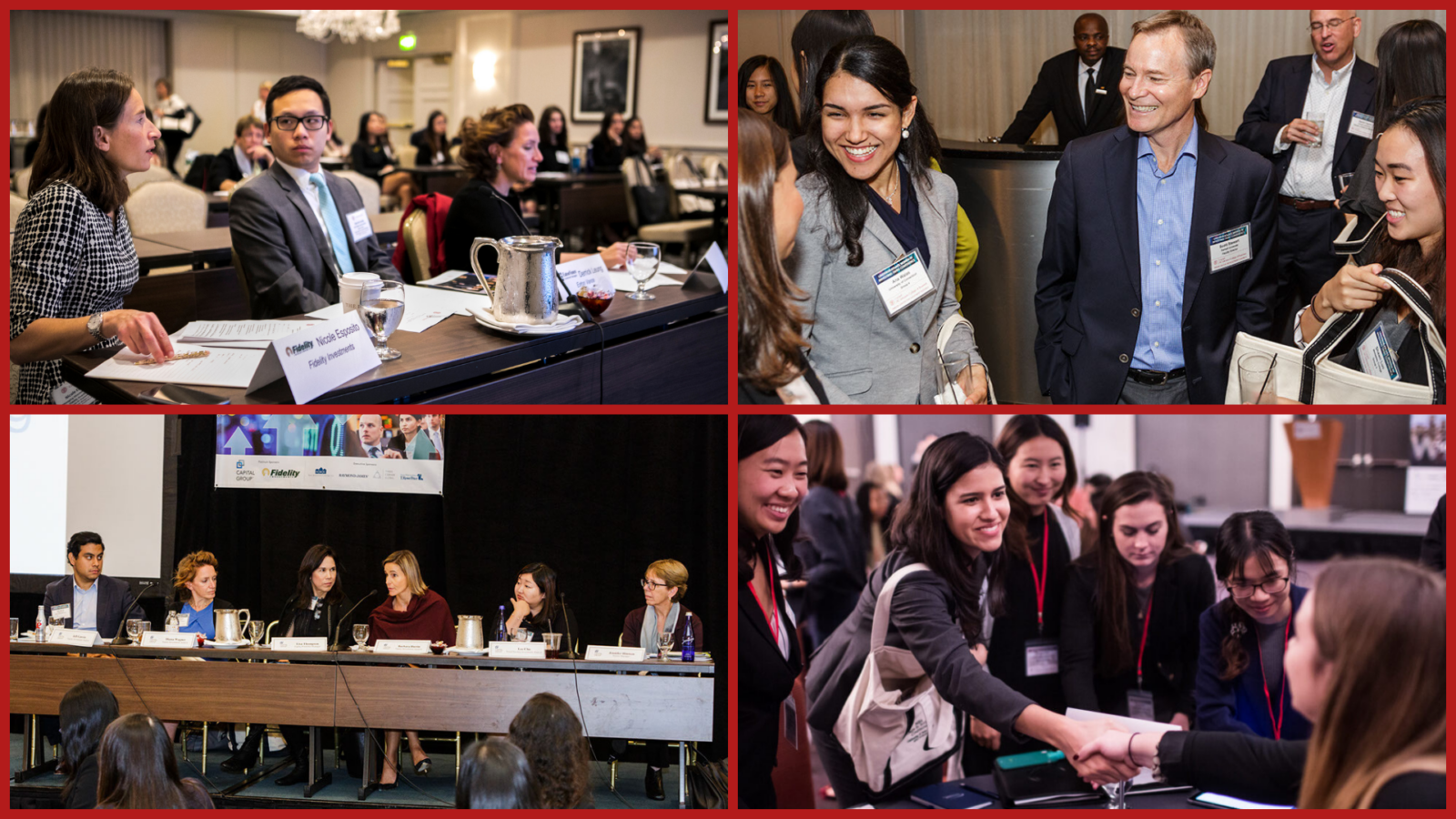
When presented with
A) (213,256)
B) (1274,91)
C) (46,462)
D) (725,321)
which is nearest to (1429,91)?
(1274,91)

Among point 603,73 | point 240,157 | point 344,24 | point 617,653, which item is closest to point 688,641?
point 617,653

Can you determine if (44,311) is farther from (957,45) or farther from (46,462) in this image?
(957,45)

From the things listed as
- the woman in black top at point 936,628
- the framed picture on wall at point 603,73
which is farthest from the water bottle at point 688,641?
the framed picture on wall at point 603,73

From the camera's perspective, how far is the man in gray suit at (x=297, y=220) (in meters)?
2.63

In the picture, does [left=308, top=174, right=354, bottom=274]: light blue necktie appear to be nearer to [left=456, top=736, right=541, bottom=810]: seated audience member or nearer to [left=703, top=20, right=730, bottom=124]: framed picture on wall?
[left=456, top=736, right=541, bottom=810]: seated audience member

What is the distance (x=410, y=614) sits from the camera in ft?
11.2

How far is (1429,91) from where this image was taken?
228 cm

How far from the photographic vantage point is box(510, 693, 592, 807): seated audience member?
2369 millimetres

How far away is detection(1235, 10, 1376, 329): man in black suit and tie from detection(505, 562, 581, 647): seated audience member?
2370mm

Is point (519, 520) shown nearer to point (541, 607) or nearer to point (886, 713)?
point (541, 607)

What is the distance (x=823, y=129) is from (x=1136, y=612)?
1166mm

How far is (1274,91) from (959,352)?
5.64 ft

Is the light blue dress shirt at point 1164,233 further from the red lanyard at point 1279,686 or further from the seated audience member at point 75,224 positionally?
the seated audience member at point 75,224

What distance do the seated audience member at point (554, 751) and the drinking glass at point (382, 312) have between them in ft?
3.16
